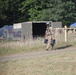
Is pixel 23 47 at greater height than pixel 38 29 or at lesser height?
lesser

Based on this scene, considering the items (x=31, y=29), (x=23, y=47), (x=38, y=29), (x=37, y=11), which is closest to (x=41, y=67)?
(x=23, y=47)

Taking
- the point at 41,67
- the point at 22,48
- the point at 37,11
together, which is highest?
the point at 37,11

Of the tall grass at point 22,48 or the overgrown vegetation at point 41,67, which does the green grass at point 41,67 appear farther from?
the tall grass at point 22,48

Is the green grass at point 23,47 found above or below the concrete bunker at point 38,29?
below

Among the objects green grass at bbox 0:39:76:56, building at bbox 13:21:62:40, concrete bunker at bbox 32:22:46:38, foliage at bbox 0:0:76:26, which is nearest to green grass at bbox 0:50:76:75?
green grass at bbox 0:39:76:56

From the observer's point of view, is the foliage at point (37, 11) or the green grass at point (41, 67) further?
the foliage at point (37, 11)

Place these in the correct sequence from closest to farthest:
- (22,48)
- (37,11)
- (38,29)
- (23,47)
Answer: (22,48)
(23,47)
(38,29)
(37,11)

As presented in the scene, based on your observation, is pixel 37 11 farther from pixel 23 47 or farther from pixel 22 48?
pixel 22 48

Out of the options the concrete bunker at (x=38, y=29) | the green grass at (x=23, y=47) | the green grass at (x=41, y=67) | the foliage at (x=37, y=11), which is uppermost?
the foliage at (x=37, y=11)

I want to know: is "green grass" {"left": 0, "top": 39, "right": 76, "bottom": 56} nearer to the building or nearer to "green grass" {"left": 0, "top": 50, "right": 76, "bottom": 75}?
"green grass" {"left": 0, "top": 50, "right": 76, "bottom": 75}

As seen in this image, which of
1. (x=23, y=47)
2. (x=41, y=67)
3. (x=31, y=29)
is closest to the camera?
(x=41, y=67)


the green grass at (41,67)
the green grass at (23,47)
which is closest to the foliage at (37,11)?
the green grass at (23,47)

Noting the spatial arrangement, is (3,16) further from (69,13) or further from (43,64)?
(43,64)

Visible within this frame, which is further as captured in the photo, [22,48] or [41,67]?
[22,48]
